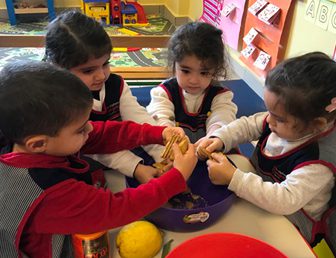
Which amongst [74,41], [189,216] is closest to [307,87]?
[189,216]

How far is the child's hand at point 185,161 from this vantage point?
0.78 meters

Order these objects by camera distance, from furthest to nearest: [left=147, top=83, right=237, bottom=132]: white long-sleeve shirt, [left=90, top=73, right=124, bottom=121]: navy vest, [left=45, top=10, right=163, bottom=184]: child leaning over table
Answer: [left=147, top=83, right=237, bottom=132]: white long-sleeve shirt, [left=90, top=73, right=124, bottom=121]: navy vest, [left=45, top=10, right=163, bottom=184]: child leaning over table

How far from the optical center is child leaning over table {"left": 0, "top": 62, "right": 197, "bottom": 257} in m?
0.61

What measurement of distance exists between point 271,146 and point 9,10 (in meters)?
3.68

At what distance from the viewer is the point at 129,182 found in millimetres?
910

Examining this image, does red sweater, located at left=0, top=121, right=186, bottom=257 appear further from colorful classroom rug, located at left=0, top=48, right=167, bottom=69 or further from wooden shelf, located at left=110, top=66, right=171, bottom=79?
colorful classroom rug, located at left=0, top=48, right=167, bottom=69

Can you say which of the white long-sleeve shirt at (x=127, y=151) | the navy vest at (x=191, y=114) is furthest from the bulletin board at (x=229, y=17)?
the white long-sleeve shirt at (x=127, y=151)

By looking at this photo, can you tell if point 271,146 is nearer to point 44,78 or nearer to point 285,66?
point 285,66

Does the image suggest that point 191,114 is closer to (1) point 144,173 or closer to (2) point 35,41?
(1) point 144,173

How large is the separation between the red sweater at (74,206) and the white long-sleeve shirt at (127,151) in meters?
0.19

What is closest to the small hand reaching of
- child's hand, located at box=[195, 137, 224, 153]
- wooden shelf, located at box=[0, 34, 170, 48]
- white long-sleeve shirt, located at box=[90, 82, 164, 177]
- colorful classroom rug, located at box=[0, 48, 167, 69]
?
child's hand, located at box=[195, 137, 224, 153]

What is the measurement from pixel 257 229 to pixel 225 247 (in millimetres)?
134

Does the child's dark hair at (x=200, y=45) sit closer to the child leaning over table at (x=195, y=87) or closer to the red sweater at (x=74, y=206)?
the child leaning over table at (x=195, y=87)

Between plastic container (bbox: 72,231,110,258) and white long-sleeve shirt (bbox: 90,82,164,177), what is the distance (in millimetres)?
263
